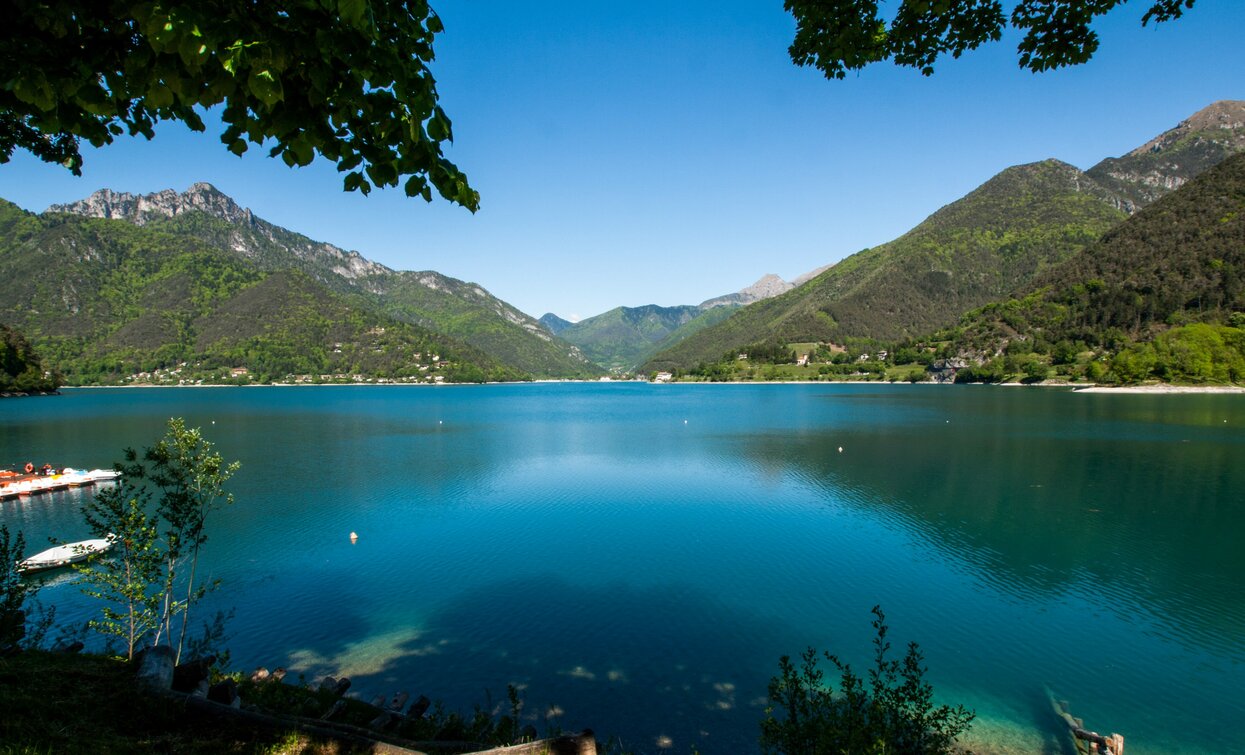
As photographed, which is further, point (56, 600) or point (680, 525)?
point (680, 525)

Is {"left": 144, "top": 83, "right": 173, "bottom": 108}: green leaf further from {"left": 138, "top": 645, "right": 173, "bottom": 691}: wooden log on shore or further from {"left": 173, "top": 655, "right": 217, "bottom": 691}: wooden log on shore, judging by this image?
{"left": 173, "top": 655, "right": 217, "bottom": 691}: wooden log on shore

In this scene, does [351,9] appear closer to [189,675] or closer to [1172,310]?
[189,675]

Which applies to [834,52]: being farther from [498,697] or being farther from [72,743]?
[498,697]

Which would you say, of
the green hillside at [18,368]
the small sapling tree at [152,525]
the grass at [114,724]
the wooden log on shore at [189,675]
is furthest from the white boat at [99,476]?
the green hillside at [18,368]

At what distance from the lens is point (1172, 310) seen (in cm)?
16638

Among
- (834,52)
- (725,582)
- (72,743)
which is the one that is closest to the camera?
(72,743)

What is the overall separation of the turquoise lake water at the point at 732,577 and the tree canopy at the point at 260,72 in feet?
48.3

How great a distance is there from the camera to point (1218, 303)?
158 meters

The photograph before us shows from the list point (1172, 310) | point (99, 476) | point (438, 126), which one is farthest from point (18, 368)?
point (1172, 310)

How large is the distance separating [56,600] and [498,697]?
21035mm

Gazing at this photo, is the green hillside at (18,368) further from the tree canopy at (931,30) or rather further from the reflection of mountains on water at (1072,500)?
the tree canopy at (931,30)

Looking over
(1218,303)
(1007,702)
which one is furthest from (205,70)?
(1218,303)

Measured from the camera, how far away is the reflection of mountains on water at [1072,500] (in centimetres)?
2298

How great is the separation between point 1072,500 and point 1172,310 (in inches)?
7733
